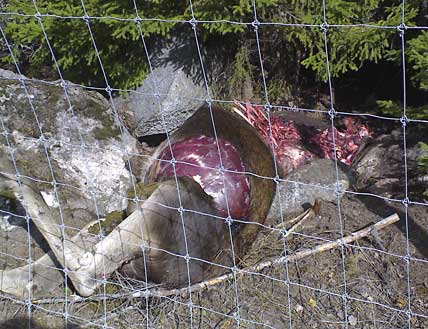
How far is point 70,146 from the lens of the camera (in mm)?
3994

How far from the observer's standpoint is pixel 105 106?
4.29 metres

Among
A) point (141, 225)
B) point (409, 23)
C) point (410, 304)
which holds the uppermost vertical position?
point (409, 23)

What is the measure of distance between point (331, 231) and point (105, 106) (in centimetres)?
174

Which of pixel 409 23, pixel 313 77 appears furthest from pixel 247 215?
pixel 313 77

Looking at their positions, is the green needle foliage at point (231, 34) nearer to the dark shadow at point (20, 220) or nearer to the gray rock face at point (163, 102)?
the gray rock face at point (163, 102)

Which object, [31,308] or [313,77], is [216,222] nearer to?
[31,308]

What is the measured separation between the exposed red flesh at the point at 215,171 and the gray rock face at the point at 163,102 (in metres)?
1.10

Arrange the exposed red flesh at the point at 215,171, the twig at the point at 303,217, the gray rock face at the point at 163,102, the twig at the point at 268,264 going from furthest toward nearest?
the gray rock face at the point at 163,102, the twig at the point at 303,217, the exposed red flesh at the point at 215,171, the twig at the point at 268,264

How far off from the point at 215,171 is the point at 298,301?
2.73 ft

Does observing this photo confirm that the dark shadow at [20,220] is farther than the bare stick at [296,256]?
Yes

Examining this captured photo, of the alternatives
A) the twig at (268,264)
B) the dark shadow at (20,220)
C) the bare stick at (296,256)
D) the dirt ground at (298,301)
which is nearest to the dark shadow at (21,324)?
the dirt ground at (298,301)

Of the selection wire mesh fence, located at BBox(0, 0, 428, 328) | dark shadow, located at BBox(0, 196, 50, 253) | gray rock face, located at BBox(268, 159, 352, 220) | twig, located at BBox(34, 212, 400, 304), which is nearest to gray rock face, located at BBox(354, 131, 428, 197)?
gray rock face, located at BBox(268, 159, 352, 220)

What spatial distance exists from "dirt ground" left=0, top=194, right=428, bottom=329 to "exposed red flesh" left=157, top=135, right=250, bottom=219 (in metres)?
0.30

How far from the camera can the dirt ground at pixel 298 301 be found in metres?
3.00
